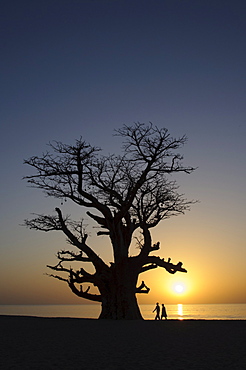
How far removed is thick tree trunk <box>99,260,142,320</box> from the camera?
28250 millimetres

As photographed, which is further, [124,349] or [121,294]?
[121,294]

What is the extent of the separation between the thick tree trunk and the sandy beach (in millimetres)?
8409

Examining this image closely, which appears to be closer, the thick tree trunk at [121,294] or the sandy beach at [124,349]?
the sandy beach at [124,349]

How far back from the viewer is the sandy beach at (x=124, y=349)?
11.1 metres

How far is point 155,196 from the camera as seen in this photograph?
1225 inches

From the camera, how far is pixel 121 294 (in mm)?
28406

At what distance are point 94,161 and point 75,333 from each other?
12546 mm

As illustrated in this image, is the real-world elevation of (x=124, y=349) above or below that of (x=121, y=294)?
below

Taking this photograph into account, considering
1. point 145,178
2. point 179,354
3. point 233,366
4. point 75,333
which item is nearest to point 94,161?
point 145,178

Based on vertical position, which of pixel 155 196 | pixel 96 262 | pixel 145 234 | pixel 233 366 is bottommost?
pixel 233 366

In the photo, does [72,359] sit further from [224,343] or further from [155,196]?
[155,196]

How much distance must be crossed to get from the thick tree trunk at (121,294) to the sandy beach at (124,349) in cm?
841

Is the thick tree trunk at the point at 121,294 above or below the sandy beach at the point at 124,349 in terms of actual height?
above

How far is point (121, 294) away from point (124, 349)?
48.1ft
